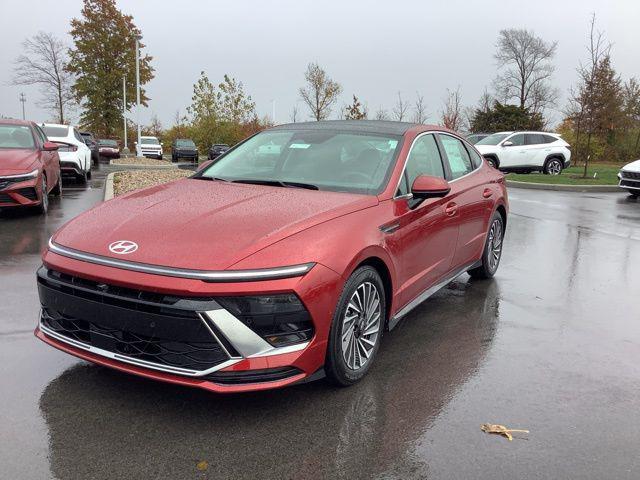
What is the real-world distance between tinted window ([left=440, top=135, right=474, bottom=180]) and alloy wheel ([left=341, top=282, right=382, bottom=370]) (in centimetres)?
185

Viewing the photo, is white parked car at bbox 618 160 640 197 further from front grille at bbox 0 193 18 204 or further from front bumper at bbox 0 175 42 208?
front grille at bbox 0 193 18 204

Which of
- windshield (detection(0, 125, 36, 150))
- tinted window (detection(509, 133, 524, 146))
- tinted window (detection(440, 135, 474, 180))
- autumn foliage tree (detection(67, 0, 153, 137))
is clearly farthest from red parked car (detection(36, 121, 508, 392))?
autumn foliage tree (detection(67, 0, 153, 137))

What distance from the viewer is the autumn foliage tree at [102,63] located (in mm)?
47500

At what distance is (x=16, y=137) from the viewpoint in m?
9.66

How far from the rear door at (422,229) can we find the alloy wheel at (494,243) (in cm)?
136

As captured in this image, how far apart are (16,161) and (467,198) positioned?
7.07 meters

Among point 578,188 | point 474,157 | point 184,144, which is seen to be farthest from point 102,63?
point 474,157

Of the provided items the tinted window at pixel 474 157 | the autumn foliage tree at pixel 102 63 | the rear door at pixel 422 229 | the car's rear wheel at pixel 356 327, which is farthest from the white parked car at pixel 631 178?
the autumn foliage tree at pixel 102 63

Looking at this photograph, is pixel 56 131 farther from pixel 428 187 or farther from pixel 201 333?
pixel 201 333

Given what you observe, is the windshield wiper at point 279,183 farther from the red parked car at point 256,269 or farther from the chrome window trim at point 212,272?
the chrome window trim at point 212,272

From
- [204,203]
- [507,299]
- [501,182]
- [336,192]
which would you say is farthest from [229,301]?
[501,182]

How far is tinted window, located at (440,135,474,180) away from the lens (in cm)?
512

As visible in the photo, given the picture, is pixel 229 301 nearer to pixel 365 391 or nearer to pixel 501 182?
pixel 365 391

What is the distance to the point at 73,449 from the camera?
9.14 feet
